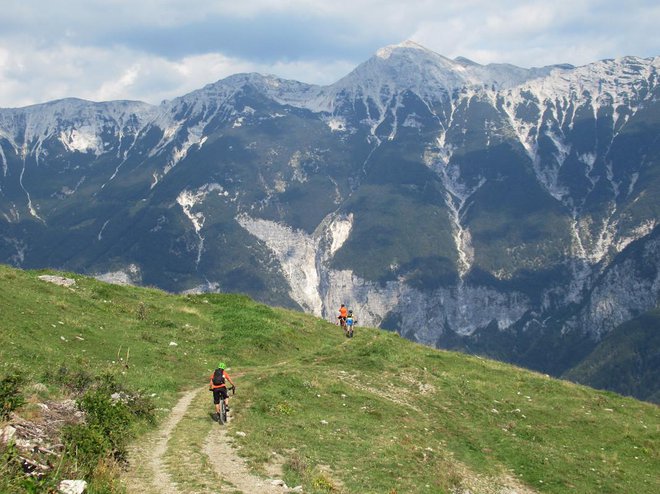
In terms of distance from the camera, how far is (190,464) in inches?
797

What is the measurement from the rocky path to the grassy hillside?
0.84ft

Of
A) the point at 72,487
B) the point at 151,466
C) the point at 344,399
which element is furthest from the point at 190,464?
the point at 344,399

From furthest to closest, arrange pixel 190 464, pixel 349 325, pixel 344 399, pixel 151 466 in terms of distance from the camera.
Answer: pixel 349 325
pixel 344 399
pixel 190 464
pixel 151 466

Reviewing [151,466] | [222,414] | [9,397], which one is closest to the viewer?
[9,397]

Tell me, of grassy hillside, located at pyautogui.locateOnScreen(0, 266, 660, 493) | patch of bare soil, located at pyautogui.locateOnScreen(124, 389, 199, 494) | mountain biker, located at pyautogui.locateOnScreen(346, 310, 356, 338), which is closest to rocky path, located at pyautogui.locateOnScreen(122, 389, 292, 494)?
patch of bare soil, located at pyautogui.locateOnScreen(124, 389, 199, 494)

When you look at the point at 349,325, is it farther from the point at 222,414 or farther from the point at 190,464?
the point at 190,464

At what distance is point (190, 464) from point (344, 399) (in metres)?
13.2

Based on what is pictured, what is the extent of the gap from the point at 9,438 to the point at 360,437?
15.0 meters

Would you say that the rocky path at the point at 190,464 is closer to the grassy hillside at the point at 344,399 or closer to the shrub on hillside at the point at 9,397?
the grassy hillside at the point at 344,399

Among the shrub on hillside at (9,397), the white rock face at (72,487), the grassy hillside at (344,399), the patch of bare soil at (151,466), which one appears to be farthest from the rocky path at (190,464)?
the shrub on hillside at (9,397)

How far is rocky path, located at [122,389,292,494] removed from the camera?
1805 centimetres

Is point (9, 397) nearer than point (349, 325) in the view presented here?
Yes

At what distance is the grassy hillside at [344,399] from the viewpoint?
24156 millimetres

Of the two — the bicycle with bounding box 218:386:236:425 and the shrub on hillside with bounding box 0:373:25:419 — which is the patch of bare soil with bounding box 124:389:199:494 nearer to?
the bicycle with bounding box 218:386:236:425
